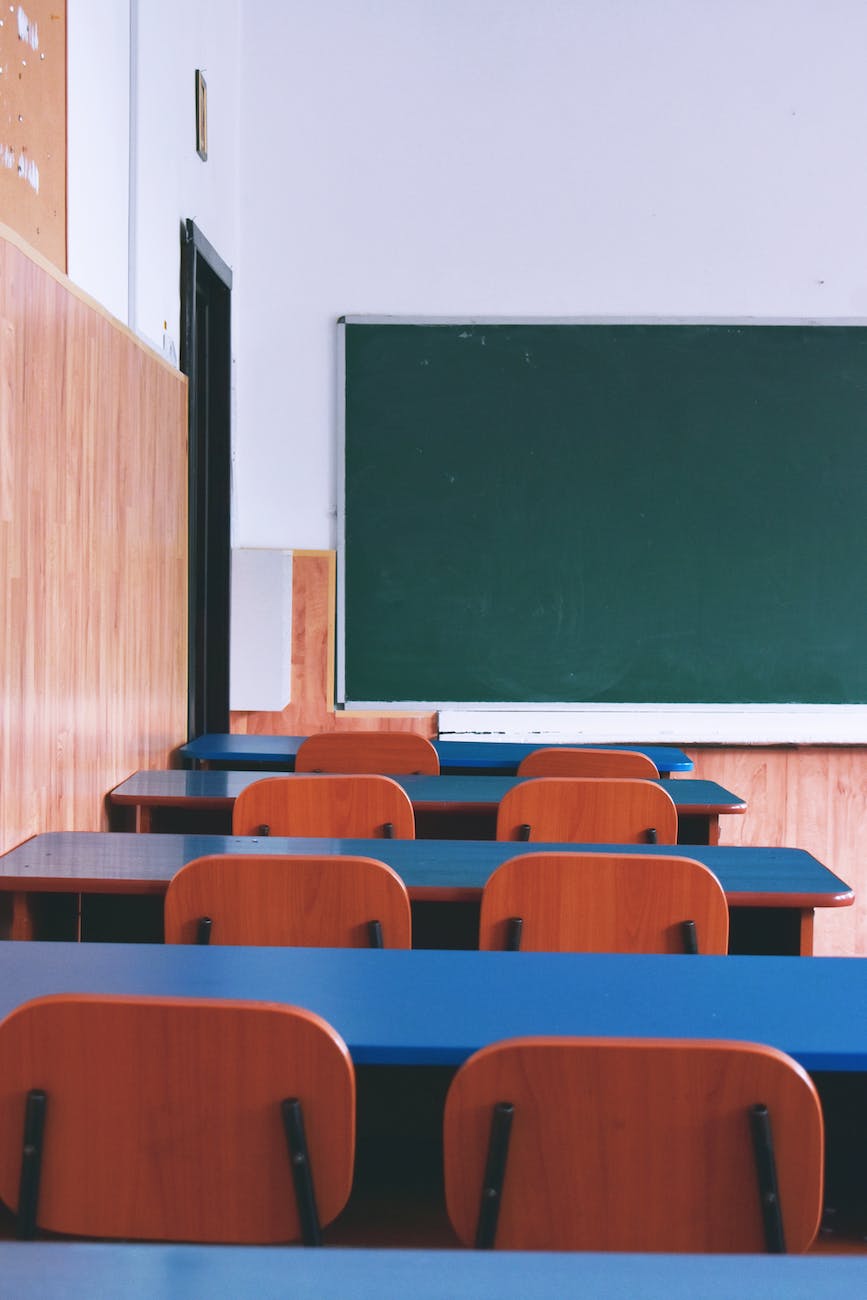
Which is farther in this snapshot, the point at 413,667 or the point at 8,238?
the point at 413,667

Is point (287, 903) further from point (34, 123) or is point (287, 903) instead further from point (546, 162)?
point (546, 162)

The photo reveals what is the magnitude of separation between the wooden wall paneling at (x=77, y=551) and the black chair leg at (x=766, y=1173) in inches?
68.6

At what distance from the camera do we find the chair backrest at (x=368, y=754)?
401 cm

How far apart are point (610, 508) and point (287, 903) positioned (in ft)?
11.7

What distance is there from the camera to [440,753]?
4531 mm

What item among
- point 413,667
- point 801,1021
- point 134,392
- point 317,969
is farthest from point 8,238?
point 413,667

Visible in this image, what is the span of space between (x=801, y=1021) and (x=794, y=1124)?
41 cm

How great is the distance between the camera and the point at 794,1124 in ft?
4.25

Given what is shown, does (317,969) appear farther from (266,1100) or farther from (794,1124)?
(794,1124)

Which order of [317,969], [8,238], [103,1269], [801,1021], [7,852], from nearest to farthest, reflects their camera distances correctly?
[103,1269] < [801,1021] < [317,969] < [8,238] < [7,852]

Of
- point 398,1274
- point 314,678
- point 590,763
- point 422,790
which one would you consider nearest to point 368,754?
point 422,790

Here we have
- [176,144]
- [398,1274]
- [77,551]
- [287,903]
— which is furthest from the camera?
[176,144]

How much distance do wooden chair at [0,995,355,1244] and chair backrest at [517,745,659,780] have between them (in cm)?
252

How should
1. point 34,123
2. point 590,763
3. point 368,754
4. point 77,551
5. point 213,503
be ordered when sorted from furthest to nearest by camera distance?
point 213,503
point 368,754
point 590,763
point 77,551
point 34,123
